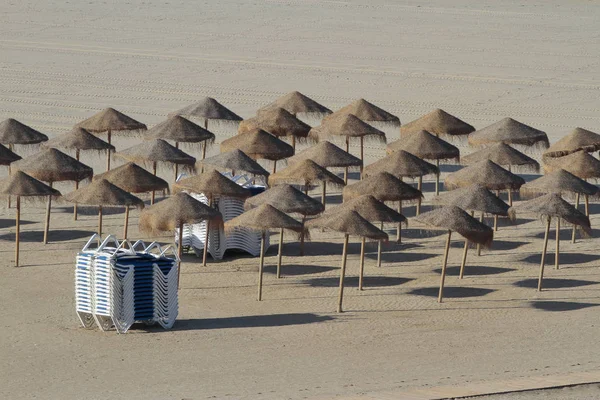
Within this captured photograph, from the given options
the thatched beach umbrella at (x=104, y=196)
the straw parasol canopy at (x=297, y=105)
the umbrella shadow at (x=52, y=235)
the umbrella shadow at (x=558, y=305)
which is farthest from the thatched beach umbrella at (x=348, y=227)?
the straw parasol canopy at (x=297, y=105)

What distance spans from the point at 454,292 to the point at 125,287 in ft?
18.4

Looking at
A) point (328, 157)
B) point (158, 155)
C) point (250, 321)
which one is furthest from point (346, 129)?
point (250, 321)

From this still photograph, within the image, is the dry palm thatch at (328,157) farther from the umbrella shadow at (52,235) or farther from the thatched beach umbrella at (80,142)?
the umbrella shadow at (52,235)

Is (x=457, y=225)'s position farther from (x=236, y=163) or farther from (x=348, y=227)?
(x=236, y=163)

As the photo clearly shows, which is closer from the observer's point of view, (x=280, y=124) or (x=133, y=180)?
(x=133, y=180)

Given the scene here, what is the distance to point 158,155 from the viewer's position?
28266mm

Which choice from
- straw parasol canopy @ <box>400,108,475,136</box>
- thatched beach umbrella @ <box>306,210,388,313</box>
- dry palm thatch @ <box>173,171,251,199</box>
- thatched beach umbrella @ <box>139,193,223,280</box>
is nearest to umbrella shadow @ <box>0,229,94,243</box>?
dry palm thatch @ <box>173,171,251,199</box>

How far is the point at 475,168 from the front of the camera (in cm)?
2714

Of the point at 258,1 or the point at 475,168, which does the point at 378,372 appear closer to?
the point at 475,168

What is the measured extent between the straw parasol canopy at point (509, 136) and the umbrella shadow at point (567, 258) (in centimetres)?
473

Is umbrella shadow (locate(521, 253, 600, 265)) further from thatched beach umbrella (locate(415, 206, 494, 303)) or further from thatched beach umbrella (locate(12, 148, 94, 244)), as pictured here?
thatched beach umbrella (locate(12, 148, 94, 244))

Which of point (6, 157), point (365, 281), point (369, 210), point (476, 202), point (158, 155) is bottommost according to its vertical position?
point (365, 281)

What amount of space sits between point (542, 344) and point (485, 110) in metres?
16.8

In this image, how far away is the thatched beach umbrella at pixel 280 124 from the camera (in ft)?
102
